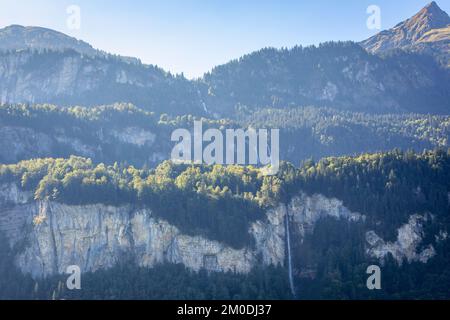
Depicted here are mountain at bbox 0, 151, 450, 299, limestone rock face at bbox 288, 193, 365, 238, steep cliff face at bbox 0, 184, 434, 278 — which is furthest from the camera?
limestone rock face at bbox 288, 193, 365, 238

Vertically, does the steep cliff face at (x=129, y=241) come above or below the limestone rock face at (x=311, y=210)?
below

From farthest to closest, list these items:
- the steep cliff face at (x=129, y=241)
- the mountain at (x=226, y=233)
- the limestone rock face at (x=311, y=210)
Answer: the limestone rock face at (x=311, y=210)
the steep cliff face at (x=129, y=241)
the mountain at (x=226, y=233)

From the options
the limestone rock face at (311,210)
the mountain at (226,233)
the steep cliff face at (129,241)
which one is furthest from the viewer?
the limestone rock face at (311,210)

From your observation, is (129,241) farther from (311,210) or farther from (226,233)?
(311,210)

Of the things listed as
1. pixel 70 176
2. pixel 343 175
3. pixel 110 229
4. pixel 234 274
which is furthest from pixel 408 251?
pixel 70 176

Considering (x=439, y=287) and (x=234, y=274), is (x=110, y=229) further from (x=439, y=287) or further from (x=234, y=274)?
(x=439, y=287)

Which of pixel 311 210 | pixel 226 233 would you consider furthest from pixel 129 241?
pixel 311 210

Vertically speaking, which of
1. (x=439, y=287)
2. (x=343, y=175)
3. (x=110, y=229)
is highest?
(x=343, y=175)

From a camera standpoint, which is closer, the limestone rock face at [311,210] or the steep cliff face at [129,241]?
the steep cliff face at [129,241]
